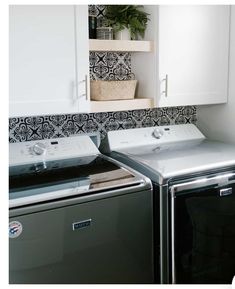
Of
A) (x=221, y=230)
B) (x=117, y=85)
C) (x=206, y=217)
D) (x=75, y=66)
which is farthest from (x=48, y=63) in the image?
(x=221, y=230)

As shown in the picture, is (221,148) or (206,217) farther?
(221,148)

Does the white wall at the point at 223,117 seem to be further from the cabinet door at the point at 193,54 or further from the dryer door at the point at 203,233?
the dryer door at the point at 203,233

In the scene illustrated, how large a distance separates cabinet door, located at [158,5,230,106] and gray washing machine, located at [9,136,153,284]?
2.27 ft

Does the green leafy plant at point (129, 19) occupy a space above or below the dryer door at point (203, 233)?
above

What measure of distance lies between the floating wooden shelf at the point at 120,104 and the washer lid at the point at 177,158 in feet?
0.91

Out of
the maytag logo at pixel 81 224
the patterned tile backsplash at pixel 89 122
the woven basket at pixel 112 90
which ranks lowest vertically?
the maytag logo at pixel 81 224

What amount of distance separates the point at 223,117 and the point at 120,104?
2.87ft

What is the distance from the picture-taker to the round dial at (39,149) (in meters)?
2.02

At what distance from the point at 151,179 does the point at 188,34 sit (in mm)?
1006

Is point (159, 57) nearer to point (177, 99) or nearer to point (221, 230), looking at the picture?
point (177, 99)

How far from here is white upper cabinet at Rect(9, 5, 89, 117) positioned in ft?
5.80

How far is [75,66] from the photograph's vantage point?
75.7 inches

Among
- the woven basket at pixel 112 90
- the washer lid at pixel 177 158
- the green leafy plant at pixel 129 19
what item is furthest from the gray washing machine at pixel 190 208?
the green leafy plant at pixel 129 19
